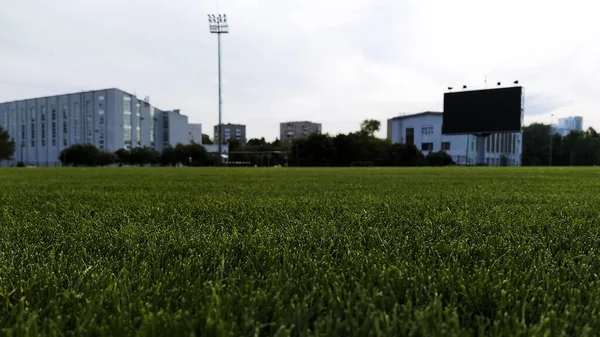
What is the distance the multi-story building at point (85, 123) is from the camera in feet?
196

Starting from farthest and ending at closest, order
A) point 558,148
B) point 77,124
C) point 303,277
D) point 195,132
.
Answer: point 195,132 < point 77,124 < point 558,148 < point 303,277

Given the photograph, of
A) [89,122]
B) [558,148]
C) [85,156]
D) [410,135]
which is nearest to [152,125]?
[89,122]

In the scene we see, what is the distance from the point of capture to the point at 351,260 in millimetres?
1336

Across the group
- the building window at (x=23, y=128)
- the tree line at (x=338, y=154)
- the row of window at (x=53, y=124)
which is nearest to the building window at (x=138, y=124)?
the row of window at (x=53, y=124)

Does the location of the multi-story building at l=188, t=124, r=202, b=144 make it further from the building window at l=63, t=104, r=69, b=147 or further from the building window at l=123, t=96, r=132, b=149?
the building window at l=63, t=104, r=69, b=147

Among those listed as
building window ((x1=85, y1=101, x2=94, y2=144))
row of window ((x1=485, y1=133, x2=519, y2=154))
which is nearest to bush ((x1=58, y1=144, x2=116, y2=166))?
building window ((x1=85, y1=101, x2=94, y2=144))

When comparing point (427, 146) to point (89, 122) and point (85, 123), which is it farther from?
point (85, 123)

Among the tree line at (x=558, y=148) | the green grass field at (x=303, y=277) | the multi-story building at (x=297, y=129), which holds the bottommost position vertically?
the green grass field at (x=303, y=277)

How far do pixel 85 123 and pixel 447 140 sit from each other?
5576 cm

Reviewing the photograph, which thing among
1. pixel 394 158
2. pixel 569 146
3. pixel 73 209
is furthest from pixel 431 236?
pixel 569 146

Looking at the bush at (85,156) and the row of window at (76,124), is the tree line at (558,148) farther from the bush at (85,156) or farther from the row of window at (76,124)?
the row of window at (76,124)

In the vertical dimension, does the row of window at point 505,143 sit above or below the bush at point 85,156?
above

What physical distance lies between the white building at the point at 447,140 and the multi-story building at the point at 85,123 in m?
39.9

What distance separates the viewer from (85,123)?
61.2 meters
